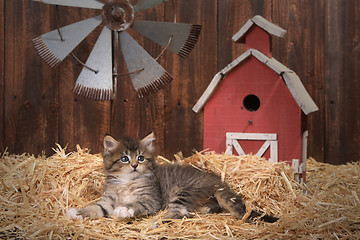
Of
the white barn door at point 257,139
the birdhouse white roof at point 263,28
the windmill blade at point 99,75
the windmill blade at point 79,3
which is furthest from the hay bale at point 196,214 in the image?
the windmill blade at point 79,3

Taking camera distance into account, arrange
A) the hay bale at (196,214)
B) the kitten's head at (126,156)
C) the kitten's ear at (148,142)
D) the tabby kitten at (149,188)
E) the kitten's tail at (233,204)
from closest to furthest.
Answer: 1. the hay bale at (196,214)
2. the kitten's tail at (233,204)
3. the tabby kitten at (149,188)
4. the kitten's head at (126,156)
5. the kitten's ear at (148,142)

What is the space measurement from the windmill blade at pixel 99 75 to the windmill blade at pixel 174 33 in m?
0.28

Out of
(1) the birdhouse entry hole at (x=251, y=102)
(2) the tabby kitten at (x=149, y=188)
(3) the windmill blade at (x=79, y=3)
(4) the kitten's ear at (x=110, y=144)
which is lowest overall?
(2) the tabby kitten at (x=149, y=188)

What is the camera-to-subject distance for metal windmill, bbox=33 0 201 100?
2598mm

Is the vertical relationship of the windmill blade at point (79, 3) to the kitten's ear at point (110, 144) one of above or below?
above

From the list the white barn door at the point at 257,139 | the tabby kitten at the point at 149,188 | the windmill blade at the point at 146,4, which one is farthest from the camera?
the white barn door at the point at 257,139

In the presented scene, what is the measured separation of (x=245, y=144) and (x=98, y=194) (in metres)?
1.22

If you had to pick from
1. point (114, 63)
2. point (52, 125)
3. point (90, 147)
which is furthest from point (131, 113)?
point (114, 63)

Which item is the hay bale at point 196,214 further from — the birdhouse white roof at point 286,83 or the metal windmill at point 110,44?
the metal windmill at point 110,44

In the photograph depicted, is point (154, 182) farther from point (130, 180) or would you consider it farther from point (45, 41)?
point (45, 41)

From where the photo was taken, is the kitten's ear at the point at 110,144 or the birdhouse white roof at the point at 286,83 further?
the birdhouse white roof at the point at 286,83

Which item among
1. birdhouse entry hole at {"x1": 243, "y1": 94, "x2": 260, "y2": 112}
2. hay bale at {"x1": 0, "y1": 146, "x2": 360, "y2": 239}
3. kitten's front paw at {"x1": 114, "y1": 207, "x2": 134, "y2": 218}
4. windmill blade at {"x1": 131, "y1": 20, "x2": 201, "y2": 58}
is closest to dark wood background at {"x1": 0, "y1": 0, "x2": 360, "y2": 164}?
birdhouse entry hole at {"x1": 243, "y1": 94, "x2": 260, "y2": 112}

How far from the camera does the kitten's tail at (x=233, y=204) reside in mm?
1967

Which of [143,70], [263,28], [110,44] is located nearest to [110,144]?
[143,70]
